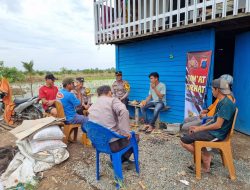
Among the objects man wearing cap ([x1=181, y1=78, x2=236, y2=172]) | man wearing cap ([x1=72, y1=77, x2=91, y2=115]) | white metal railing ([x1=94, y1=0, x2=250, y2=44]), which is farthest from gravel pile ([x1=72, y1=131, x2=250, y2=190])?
white metal railing ([x1=94, y1=0, x2=250, y2=44])

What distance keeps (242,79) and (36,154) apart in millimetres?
4120

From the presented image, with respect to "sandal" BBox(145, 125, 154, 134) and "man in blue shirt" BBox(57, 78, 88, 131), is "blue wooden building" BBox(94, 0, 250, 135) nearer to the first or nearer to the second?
"sandal" BBox(145, 125, 154, 134)

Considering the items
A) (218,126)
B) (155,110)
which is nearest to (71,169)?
(218,126)

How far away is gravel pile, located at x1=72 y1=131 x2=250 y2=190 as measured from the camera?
8.48 ft

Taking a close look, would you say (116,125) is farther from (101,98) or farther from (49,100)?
(49,100)

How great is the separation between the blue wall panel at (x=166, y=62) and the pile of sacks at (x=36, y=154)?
2.91 meters

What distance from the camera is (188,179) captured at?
2.70 meters

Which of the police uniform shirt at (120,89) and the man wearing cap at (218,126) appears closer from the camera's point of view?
the man wearing cap at (218,126)

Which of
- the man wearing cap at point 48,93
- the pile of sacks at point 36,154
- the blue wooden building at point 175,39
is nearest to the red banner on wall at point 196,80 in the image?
the blue wooden building at point 175,39

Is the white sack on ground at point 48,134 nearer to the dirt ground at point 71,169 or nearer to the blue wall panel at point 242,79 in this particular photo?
the dirt ground at point 71,169

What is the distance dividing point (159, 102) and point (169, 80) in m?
0.65

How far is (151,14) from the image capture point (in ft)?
15.2

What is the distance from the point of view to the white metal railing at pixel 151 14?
12.0 ft

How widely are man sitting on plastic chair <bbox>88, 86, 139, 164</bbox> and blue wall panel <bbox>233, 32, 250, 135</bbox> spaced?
294 centimetres
